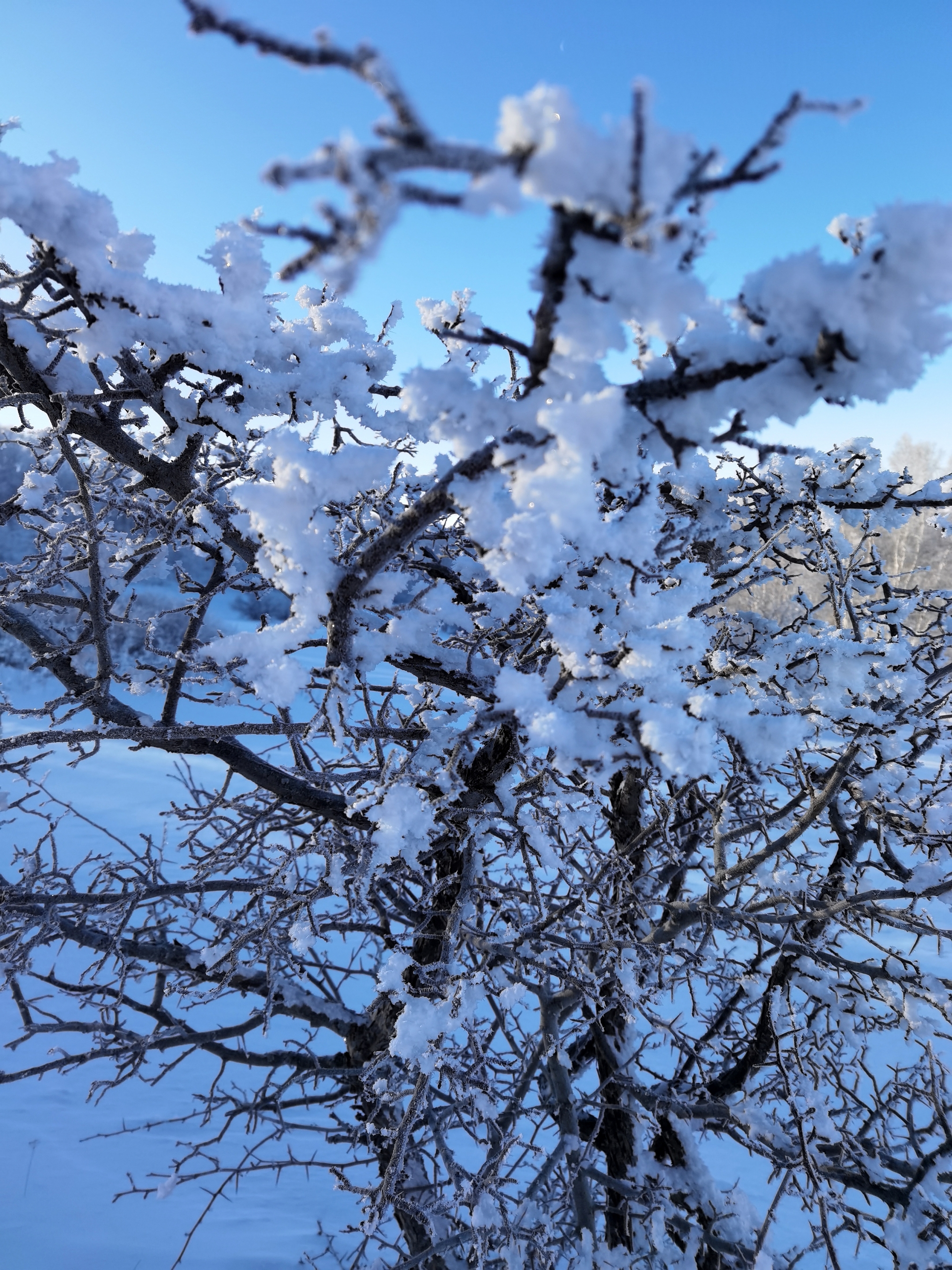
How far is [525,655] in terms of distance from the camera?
2.46m

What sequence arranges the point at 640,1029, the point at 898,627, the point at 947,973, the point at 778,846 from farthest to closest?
the point at 947,973, the point at 640,1029, the point at 898,627, the point at 778,846

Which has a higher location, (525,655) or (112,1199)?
(525,655)

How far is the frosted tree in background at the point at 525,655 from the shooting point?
77 cm

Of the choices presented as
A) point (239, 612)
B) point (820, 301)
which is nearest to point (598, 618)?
point (820, 301)

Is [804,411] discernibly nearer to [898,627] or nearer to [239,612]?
[898,627]

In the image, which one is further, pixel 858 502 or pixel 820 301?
pixel 858 502

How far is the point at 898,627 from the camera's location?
3.13m

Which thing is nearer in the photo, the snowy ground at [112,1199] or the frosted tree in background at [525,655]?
the frosted tree in background at [525,655]

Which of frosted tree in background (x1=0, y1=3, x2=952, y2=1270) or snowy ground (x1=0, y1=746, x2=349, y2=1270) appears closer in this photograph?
frosted tree in background (x1=0, y1=3, x2=952, y2=1270)

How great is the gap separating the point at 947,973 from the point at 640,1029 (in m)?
4.60

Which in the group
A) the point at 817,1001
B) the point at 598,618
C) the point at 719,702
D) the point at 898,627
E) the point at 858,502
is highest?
the point at 858,502

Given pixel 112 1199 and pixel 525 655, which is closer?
pixel 525 655

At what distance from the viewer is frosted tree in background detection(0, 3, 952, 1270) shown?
30.1 inches

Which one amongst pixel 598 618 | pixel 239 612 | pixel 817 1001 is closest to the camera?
pixel 598 618
